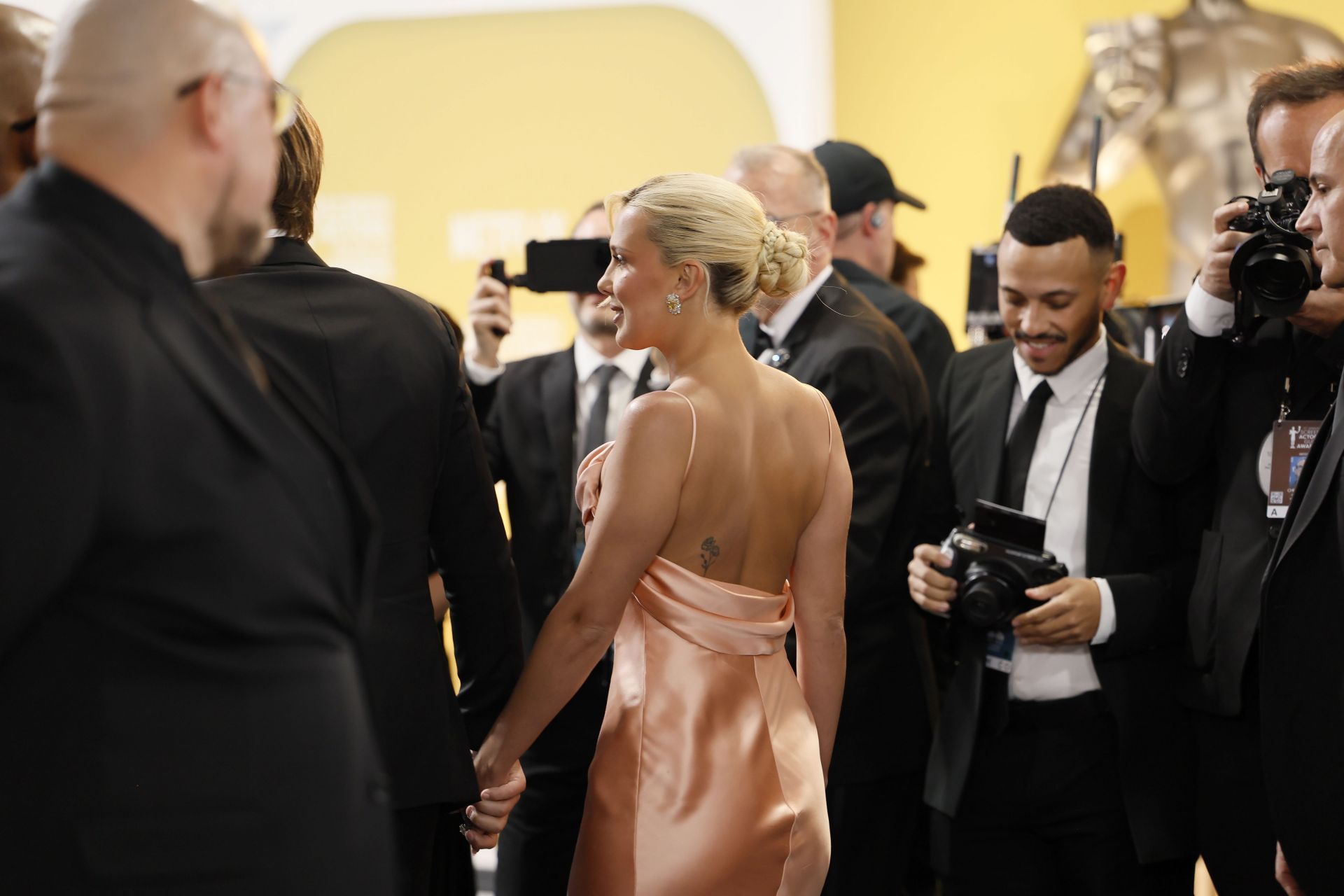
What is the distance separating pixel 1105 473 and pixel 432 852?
1.37 metres

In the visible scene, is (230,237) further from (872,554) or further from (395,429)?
(872,554)

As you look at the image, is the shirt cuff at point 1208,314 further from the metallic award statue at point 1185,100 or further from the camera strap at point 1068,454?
the metallic award statue at point 1185,100

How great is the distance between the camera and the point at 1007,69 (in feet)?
18.0

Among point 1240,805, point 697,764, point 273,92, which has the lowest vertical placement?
point 1240,805

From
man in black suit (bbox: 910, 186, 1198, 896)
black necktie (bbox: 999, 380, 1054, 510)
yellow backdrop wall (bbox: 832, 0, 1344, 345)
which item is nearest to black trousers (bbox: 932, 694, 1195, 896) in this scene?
man in black suit (bbox: 910, 186, 1198, 896)

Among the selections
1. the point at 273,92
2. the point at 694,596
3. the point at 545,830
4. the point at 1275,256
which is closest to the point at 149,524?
the point at 273,92

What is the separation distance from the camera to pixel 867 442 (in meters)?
2.62

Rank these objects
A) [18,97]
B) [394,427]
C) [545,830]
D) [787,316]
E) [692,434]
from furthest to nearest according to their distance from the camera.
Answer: [545,830], [787,316], [692,434], [394,427], [18,97]

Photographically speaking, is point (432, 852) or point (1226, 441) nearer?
point (432, 852)

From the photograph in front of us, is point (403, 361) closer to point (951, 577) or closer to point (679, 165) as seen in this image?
point (951, 577)

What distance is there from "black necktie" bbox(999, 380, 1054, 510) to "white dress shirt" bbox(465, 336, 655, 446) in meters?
0.88

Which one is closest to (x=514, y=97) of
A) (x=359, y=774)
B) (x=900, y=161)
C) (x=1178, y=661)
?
(x=900, y=161)

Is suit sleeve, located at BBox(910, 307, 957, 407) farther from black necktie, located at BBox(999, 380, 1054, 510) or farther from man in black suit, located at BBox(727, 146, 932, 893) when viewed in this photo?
black necktie, located at BBox(999, 380, 1054, 510)

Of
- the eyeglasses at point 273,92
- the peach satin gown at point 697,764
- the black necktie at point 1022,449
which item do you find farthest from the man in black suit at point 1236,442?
the eyeglasses at point 273,92
